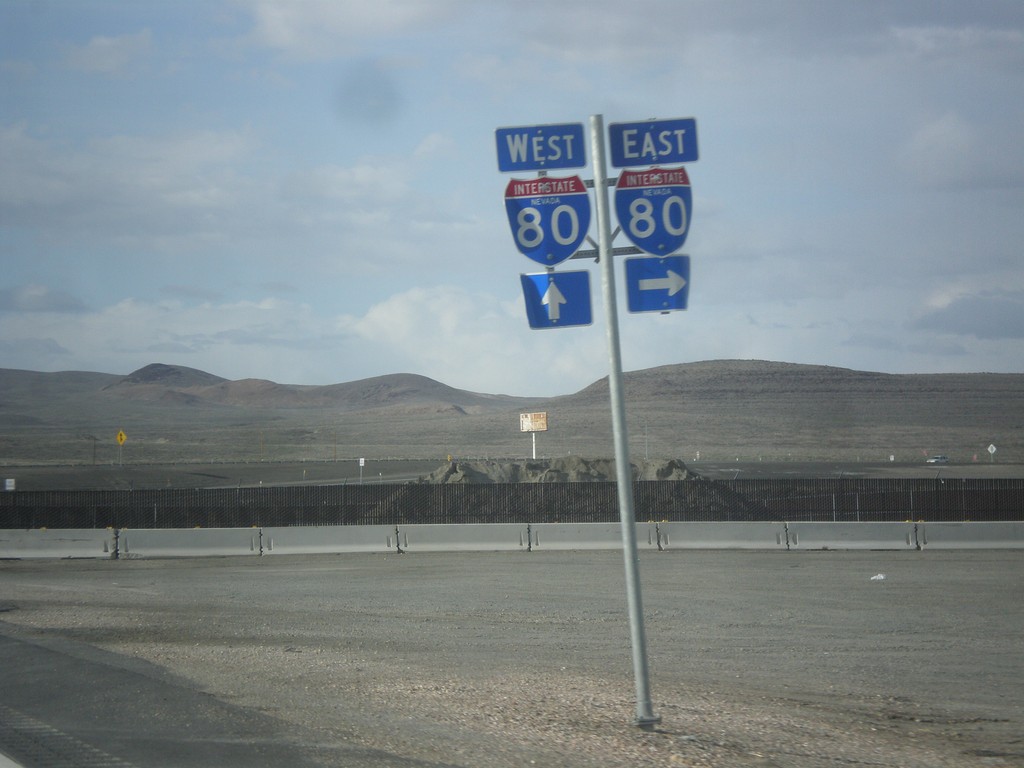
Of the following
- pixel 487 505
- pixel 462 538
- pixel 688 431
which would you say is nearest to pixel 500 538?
pixel 462 538

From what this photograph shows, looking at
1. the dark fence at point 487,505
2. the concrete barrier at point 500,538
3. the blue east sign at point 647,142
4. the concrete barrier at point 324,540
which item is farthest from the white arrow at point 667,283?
the dark fence at point 487,505

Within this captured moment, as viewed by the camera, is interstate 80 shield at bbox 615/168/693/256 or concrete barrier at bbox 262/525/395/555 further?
concrete barrier at bbox 262/525/395/555

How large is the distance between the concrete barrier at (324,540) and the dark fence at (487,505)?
6027 millimetres

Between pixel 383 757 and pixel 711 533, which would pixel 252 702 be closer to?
pixel 383 757

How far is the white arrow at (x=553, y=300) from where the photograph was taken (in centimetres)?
778

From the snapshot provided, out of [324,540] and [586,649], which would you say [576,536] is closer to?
[324,540]

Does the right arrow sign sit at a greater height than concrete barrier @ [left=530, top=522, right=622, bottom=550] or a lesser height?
greater

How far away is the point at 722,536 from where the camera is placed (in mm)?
24938

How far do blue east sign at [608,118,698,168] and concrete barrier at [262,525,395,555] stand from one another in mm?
18871

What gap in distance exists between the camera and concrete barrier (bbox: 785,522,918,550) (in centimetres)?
2455

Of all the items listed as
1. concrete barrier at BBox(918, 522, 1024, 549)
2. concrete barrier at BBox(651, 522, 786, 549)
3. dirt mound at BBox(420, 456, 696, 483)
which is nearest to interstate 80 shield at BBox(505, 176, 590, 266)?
concrete barrier at BBox(651, 522, 786, 549)

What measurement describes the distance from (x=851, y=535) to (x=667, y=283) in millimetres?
18954

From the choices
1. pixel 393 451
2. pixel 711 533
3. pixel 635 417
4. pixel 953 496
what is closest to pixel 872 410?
pixel 635 417

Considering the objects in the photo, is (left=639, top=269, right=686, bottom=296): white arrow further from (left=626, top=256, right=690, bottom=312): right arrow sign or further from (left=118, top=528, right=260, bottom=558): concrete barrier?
(left=118, top=528, right=260, bottom=558): concrete barrier
